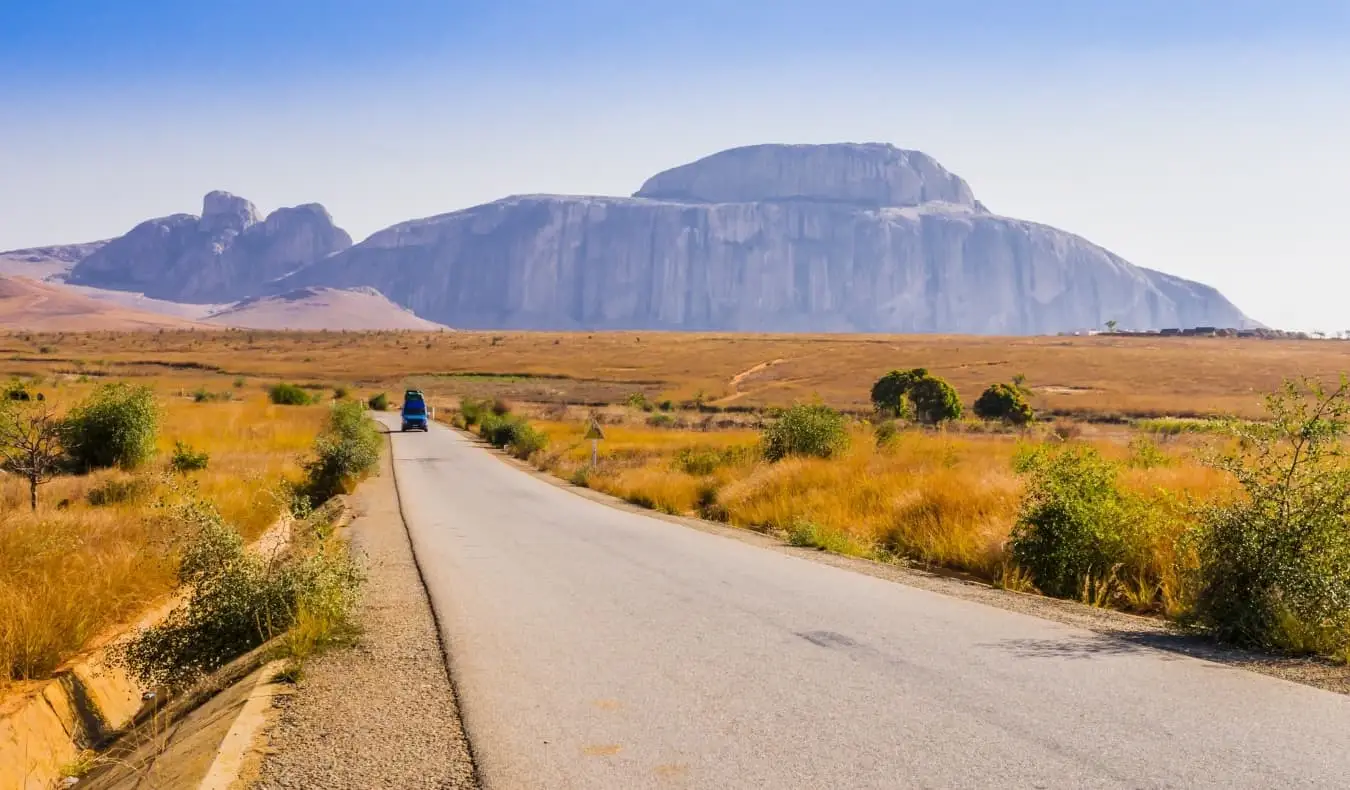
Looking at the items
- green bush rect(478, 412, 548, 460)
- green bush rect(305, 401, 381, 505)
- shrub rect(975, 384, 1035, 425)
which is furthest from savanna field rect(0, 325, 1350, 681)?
shrub rect(975, 384, 1035, 425)

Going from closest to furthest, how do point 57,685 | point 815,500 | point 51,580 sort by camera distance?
point 57,685 < point 51,580 < point 815,500

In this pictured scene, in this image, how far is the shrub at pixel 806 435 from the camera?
997 inches

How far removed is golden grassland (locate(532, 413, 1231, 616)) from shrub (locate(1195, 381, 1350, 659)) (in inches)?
38.2

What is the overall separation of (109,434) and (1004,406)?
151 feet

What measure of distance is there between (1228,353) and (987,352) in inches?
1026

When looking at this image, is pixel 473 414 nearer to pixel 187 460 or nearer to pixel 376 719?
pixel 187 460

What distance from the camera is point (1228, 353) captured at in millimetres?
112688

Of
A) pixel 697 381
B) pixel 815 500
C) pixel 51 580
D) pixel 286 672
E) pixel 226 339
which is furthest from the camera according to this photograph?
pixel 226 339

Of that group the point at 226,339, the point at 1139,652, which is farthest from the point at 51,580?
the point at 226,339

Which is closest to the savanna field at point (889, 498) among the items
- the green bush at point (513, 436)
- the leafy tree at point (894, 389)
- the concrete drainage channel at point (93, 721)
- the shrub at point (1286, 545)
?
the shrub at point (1286, 545)

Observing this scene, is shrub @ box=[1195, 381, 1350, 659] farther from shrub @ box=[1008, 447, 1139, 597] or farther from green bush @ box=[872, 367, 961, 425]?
green bush @ box=[872, 367, 961, 425]

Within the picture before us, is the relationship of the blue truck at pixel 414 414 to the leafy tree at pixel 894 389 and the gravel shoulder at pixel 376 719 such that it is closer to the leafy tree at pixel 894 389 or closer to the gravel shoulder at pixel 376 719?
the leafy tree at pixel 894 389

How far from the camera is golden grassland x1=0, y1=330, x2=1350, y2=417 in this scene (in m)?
82.3

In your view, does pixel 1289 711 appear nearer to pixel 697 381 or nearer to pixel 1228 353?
pixel 697 381
